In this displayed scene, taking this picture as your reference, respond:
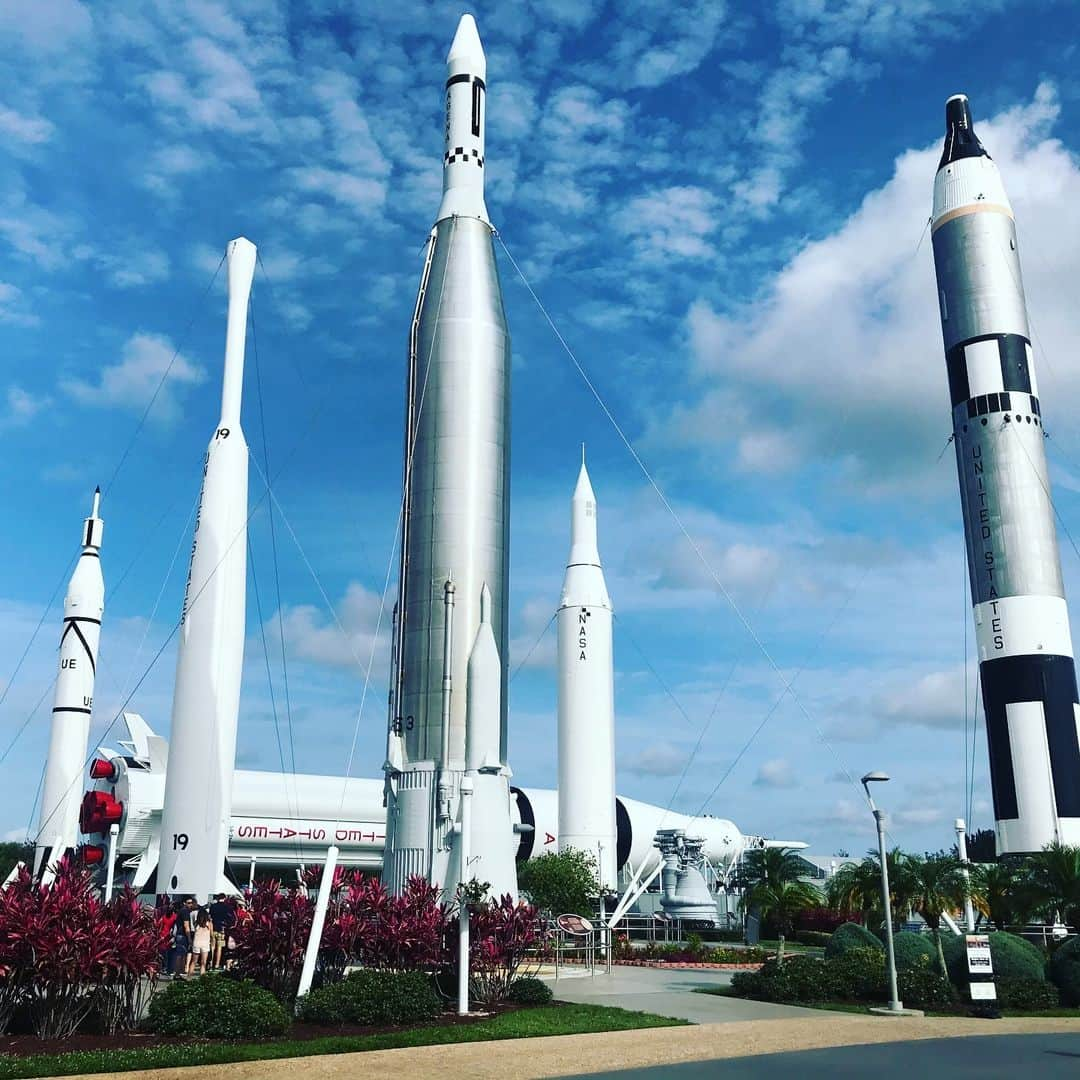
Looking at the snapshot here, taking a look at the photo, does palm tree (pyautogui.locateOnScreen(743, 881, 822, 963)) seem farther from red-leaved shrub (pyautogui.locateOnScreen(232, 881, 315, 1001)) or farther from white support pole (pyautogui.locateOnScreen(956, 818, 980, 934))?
red-leaved shrub (pyautogui.locateOnScreen(232, 881, 315, 1001))

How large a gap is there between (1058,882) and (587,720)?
19.9m

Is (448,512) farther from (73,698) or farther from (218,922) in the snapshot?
(73,698)

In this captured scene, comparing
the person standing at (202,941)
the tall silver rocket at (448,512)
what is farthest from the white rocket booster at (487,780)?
the person standing at (202,941)

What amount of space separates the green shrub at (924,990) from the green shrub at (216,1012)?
12.3 metres

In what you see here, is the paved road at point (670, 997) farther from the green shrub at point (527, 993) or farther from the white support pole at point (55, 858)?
the white support pole at point (55, 858)

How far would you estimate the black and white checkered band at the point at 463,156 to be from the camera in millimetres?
32031

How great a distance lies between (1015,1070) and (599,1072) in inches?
203

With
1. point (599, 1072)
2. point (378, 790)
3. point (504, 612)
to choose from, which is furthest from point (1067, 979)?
point (378, 790)

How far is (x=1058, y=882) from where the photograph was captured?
25.7 metres

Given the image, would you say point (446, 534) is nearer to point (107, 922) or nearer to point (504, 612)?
point (504, 612)

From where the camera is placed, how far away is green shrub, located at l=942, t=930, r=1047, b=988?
21969 millimetres

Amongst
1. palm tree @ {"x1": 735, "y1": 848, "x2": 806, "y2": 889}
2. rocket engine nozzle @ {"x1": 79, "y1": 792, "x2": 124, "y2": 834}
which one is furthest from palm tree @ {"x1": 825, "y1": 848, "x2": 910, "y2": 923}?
rocket engine nozzle @ {"x1": 79, "y1": 792, "x2": 124, "y2": 834}

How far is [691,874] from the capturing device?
153 feet

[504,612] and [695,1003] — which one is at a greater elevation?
[504,612]
